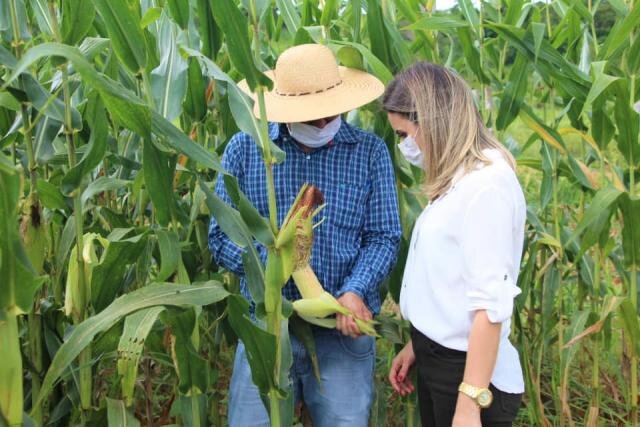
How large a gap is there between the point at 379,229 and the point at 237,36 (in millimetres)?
745

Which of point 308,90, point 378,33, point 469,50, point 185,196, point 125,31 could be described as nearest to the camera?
point 125,31

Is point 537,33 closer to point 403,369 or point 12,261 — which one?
point 403,369

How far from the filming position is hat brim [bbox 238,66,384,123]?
2213 millimetres

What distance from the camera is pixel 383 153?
244 cm

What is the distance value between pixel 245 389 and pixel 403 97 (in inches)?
36.8

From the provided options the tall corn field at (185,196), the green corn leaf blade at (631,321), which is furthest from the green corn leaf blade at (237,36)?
the green corn leaf blade at (631,321)

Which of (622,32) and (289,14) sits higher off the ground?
(289,14)

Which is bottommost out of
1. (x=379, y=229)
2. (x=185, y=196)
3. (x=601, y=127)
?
(x=185, y=196)

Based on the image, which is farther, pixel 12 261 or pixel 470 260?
pixel 470 260

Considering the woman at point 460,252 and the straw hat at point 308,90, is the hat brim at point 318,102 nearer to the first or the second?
the straw hat at point 308,90

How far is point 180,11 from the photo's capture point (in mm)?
2438

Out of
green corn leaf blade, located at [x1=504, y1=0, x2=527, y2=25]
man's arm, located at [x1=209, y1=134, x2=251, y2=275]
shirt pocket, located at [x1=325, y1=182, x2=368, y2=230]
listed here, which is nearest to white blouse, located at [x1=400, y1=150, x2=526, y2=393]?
shirt pocket, located at [x1=325, y1=182, x2=368, y2=230]

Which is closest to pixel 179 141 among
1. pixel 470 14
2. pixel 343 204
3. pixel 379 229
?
pixel 343 204

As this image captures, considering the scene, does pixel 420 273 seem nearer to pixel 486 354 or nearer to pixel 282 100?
pixel 486 354
